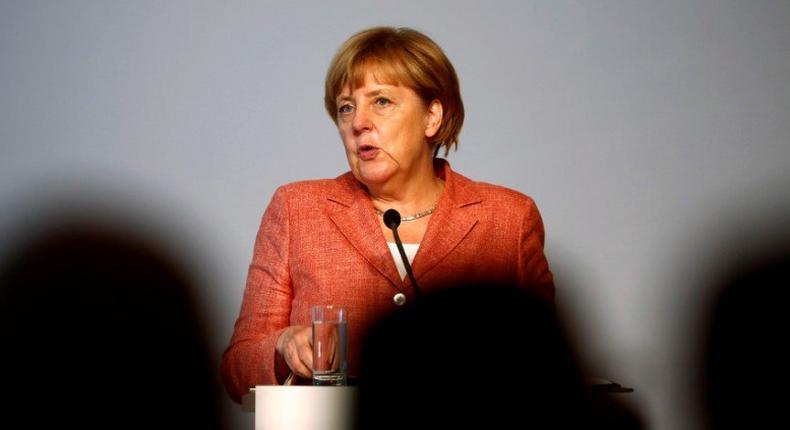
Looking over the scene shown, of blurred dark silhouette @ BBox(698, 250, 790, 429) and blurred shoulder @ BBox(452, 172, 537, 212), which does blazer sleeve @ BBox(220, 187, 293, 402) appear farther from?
blurred dark silhouette @ BBox(698, 250, 790, 429)

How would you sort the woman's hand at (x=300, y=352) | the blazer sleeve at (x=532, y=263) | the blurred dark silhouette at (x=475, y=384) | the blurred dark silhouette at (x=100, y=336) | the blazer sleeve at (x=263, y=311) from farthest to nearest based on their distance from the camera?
the blurred dark silhouette at (x=100, y=336) < the blazer sleeve at (x=532, y=263) < the blazer sleeve at (x=263, y=311) < the woman's hand at (x=300, y=352) < the blurred dark silhouette at (x=475, y=384)

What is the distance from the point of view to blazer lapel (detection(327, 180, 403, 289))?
236 centimetres

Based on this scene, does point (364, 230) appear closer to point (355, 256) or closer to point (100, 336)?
point (355, 256)

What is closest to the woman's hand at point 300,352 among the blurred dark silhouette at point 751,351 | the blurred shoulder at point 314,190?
the blurred shoulder at point 314,190

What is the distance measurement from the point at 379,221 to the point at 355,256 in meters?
0.13

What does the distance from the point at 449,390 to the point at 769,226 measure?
2260 mm

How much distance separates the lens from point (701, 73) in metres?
3.41

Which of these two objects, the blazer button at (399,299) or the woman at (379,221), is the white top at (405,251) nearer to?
the woman at (379,221)

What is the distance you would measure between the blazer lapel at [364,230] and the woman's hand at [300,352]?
42 cm

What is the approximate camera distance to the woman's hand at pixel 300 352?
1887 millimetres

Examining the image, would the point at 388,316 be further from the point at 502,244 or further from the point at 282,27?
the point at 282,27

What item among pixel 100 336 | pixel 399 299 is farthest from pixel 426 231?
pixel 100 336

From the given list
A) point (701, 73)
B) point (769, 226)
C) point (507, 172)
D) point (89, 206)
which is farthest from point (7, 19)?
point (769, 226)

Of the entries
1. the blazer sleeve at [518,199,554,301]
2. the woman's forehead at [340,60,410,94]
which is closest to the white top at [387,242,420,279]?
the blazer sleeve at [518,199,554,301]
